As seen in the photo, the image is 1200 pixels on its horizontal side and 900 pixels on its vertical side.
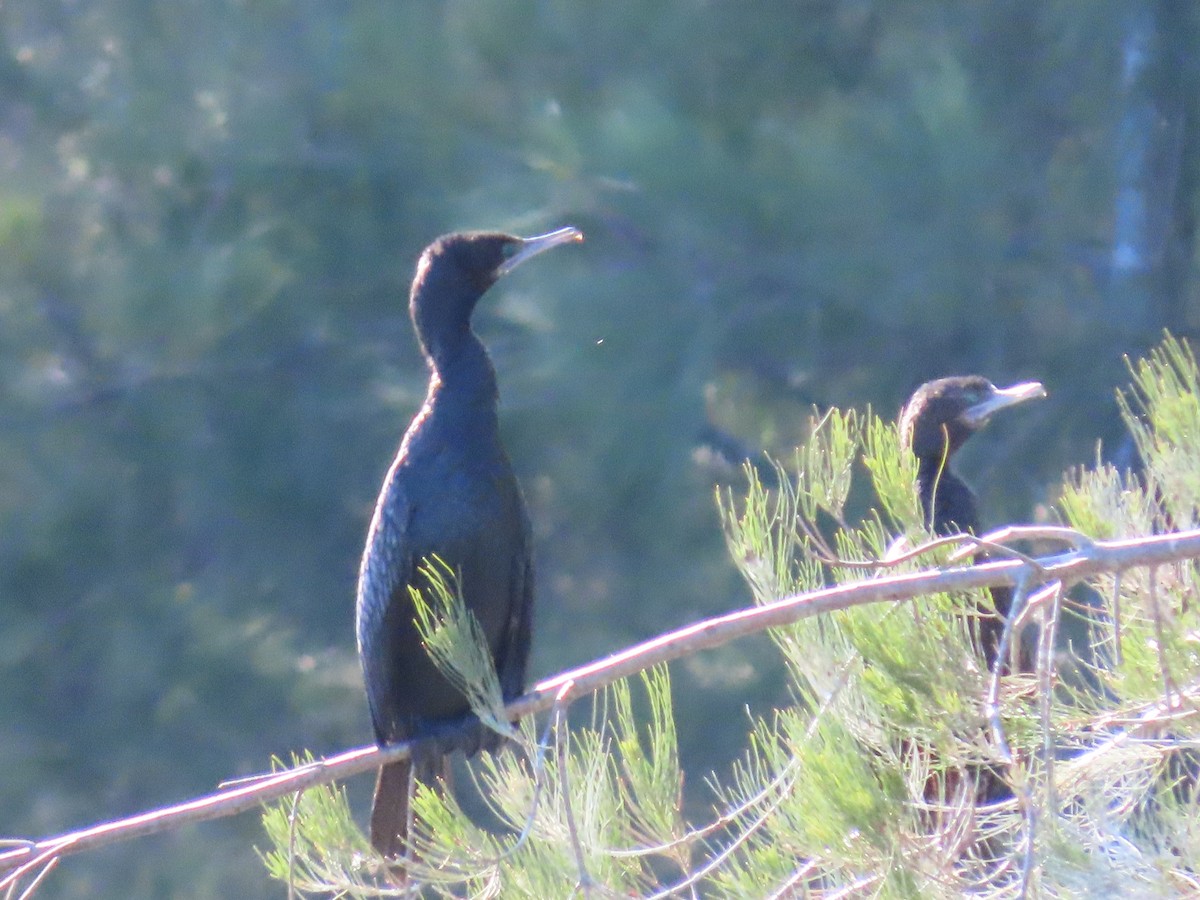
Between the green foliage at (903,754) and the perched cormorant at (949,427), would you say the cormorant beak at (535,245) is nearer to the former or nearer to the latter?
the perched cormorant at (949,427)

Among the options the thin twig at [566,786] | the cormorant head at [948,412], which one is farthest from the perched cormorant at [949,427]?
the thin twig at [566,786]

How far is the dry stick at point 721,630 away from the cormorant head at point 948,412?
4.98 ft

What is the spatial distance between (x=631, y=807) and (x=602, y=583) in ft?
14.4

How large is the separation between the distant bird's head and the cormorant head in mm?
878

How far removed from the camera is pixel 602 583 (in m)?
6.66

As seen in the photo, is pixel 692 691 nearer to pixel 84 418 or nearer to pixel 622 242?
pixel 622 242

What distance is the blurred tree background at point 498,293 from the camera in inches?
249

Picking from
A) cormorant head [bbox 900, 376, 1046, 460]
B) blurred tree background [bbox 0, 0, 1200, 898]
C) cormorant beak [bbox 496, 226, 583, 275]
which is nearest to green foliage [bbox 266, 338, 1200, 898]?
cormorant beak [bbox 496, 226, 583, 275]

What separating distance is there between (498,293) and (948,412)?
10.6ft

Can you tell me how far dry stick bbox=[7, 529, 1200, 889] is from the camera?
6.50 ft

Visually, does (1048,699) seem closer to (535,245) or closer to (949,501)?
(949,501)

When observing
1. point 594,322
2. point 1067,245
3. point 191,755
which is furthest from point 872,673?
point 191,755

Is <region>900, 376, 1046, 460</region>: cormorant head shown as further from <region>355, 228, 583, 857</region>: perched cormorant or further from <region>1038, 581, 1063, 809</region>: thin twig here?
<region>1038, 581, 1063, 809</region>: thin twig

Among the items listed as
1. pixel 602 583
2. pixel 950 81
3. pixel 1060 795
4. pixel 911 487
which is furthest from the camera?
pixel 602 583
